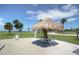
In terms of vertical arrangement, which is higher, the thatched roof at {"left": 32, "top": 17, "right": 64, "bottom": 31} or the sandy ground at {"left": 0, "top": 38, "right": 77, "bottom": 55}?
the thatched roof at {"left": 32, "top": 17, "right": 64, "bottom": 31}

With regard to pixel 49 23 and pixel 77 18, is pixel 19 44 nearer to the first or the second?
pixel 49 23

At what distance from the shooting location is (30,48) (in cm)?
240

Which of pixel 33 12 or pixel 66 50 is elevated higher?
pixel 33 12

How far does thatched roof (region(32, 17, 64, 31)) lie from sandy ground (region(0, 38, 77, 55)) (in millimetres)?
159

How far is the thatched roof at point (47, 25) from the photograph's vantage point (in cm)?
238

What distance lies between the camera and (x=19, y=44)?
7.94ft

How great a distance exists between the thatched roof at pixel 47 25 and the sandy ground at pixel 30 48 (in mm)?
159

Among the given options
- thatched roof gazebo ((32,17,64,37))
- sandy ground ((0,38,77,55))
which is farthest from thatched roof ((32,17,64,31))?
sandy ground ((0,38,77,55))

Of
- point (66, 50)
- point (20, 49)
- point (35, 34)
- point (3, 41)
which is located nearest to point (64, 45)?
point (66, 50)

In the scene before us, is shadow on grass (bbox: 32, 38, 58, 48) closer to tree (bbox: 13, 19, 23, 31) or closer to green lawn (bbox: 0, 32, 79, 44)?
green lawn (bbox: 0, 32, 79, 44)

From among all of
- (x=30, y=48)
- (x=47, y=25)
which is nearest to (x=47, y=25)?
(x=47, y=25)

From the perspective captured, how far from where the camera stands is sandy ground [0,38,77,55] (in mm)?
2375

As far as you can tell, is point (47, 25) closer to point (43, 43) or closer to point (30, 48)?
point (43, 43)

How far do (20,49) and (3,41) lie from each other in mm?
225
